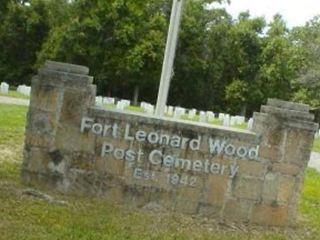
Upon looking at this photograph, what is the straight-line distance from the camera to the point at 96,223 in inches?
271

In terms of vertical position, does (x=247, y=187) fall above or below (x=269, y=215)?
above

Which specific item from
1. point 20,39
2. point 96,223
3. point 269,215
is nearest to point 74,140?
point 96,223

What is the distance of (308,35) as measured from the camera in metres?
45.8

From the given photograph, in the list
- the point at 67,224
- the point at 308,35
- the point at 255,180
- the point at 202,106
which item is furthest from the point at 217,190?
the point at 202,106

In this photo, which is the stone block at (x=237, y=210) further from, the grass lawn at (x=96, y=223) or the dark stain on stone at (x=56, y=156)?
the dark stain on stone at (x=56, y=156)

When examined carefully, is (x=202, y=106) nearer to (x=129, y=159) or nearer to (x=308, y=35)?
(x=308, y=35)

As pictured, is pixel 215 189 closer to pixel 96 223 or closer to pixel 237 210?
pixel 237 210

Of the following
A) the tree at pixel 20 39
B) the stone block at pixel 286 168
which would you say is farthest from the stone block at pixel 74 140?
the tree at pixel 20 39

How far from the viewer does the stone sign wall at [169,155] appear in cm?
812

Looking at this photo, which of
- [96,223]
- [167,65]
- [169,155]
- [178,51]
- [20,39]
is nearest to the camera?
[96,223]

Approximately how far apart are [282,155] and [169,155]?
1.42 metres

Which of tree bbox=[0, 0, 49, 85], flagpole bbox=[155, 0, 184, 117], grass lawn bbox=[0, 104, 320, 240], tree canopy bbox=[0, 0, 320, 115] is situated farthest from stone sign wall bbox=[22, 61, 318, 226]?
tree bbox=[0, 0, 49, 85]

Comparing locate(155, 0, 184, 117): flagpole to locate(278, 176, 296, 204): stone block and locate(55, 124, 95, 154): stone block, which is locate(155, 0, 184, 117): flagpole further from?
locate(278, 176, 296, 204): stone block

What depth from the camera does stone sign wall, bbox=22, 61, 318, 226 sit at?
8.12 m
